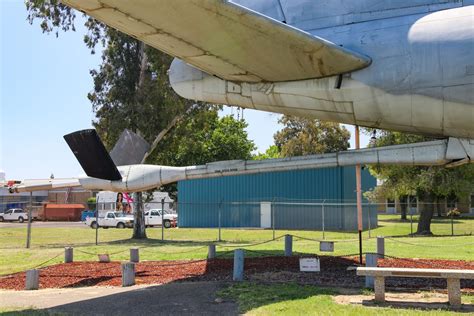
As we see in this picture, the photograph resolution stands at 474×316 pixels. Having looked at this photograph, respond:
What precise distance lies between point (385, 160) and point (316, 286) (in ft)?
9.09

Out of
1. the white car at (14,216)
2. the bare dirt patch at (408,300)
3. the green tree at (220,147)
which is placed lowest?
the white car at (14,216)

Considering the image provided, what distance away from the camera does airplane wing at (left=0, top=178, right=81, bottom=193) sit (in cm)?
1264

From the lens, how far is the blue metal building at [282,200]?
36812mm

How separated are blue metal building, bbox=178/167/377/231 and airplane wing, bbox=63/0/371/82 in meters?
25.4

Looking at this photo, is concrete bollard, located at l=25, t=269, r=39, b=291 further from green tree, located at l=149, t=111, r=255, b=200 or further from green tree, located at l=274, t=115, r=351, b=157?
green tree, located at l=274, t=115, r=351, b=157

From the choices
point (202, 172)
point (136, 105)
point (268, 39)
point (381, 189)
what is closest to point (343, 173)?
point (381, 189)

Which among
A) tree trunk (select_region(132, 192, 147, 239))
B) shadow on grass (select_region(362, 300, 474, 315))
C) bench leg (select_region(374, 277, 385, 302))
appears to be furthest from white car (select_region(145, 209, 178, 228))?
shadow on grass (select_region(362, 300, 474, 315))

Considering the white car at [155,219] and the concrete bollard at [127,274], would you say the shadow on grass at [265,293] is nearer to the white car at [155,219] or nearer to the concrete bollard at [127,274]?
the concrete bollard at [127,274]

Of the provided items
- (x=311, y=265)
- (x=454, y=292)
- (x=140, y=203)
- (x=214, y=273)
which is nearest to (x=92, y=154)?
(x=214, y=273)

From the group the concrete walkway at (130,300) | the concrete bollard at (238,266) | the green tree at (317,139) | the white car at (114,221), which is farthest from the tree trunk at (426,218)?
the concrete walkway at (130,300)

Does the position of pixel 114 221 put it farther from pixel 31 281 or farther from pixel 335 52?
pixel 335 52

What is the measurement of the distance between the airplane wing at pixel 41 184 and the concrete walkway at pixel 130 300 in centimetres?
341

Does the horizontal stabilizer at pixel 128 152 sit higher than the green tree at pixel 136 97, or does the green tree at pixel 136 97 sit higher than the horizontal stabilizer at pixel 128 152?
the green tree at pixel 136 97

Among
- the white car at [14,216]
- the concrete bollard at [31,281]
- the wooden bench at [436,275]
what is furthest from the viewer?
the white car at [14,216]
